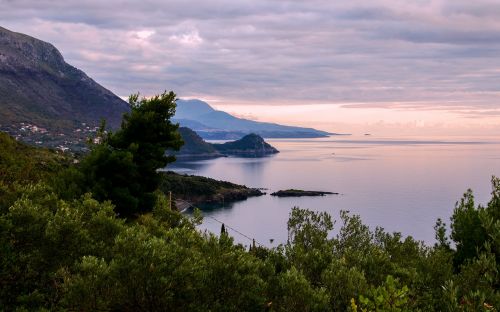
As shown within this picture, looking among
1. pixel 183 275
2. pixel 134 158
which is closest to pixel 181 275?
pixel 183 275

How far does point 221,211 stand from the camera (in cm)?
17538

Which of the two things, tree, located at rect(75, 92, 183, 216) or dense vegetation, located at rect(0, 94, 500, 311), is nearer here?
dense vegetation, located at rect(0, 94, 500, 311)

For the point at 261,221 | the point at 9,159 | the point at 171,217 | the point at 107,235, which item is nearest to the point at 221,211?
the point at 261,221

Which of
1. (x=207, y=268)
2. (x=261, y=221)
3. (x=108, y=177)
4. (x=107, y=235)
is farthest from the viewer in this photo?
(x=261, y=221)

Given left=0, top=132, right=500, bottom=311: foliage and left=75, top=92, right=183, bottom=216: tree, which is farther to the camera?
left=75, top=92, right=183, bottom=216: tree

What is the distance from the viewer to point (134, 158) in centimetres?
4956

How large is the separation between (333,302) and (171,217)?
17.9 meters

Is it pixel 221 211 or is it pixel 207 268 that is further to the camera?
pixel 221 211

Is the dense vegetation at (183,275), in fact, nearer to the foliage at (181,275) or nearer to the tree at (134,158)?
the foliage at (181,275)

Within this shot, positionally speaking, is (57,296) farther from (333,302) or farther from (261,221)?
(261,221)

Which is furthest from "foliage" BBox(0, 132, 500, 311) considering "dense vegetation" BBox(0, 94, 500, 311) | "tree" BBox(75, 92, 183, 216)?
"tree" BBox(75, 92, 183, 216)

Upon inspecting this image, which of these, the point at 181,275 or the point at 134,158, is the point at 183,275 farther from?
the point at 134,158

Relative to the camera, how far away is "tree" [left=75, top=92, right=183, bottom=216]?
45.8 m

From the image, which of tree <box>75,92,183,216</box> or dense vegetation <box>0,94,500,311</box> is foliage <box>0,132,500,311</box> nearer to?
dense vegetation <box>0,94,500,311</box>
